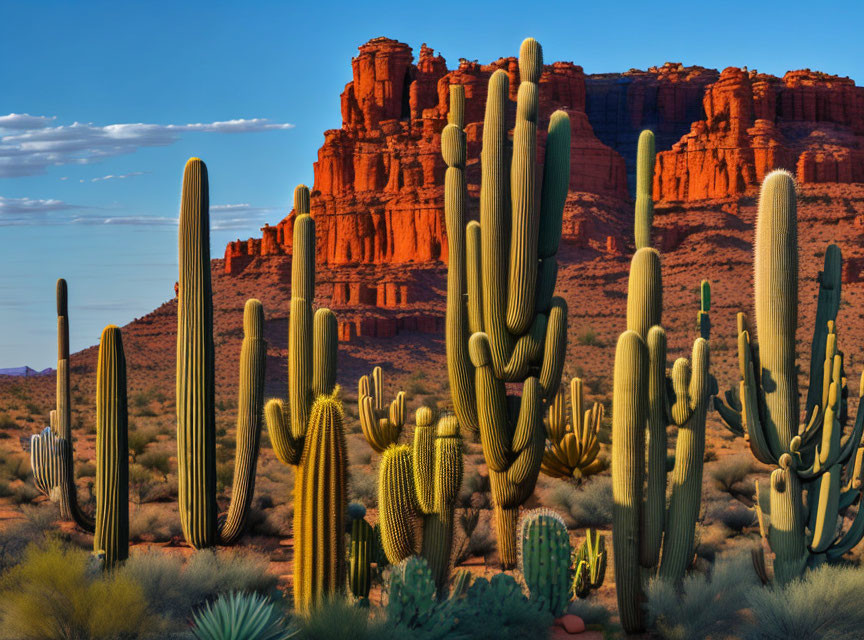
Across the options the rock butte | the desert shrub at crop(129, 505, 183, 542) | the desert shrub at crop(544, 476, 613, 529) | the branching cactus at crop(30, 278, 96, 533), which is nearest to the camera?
the desert shrub at crop(129, 505, 183, 542)

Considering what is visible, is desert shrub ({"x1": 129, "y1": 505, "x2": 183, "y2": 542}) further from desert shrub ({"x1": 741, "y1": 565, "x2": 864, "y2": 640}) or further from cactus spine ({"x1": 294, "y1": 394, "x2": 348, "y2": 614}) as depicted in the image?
desert shrub ({"x1": 741, "y1": 565, "x2": 864, "y2": 640})

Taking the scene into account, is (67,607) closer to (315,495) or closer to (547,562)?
(315,495)

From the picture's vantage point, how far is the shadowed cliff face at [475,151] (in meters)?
77.5

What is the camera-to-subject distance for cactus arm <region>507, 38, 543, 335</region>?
11.7 m

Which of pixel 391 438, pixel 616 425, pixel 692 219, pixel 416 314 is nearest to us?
pixel 616 425

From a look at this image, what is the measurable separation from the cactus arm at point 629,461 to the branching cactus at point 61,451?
794cm

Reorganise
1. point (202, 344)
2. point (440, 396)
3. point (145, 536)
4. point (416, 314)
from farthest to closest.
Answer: point (416, 314)
point (440, 396)
point (145, 536)
point (202, 344)

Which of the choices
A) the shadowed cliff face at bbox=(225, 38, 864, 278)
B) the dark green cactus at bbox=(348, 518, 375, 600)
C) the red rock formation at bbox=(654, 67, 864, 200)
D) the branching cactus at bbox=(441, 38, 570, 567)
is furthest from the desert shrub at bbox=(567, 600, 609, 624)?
the red rock formation at bbox=(654, 67, 864, 200)

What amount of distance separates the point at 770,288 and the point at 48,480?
423 inches

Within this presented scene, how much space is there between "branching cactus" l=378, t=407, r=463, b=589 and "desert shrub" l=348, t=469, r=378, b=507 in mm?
6740

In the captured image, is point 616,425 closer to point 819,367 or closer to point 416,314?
point 819,367

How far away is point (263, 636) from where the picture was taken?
25.2 ft

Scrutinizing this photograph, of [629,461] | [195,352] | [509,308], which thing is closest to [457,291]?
[509,308]

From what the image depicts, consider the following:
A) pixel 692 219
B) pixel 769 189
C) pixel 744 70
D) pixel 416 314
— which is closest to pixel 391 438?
pixel 769 189
